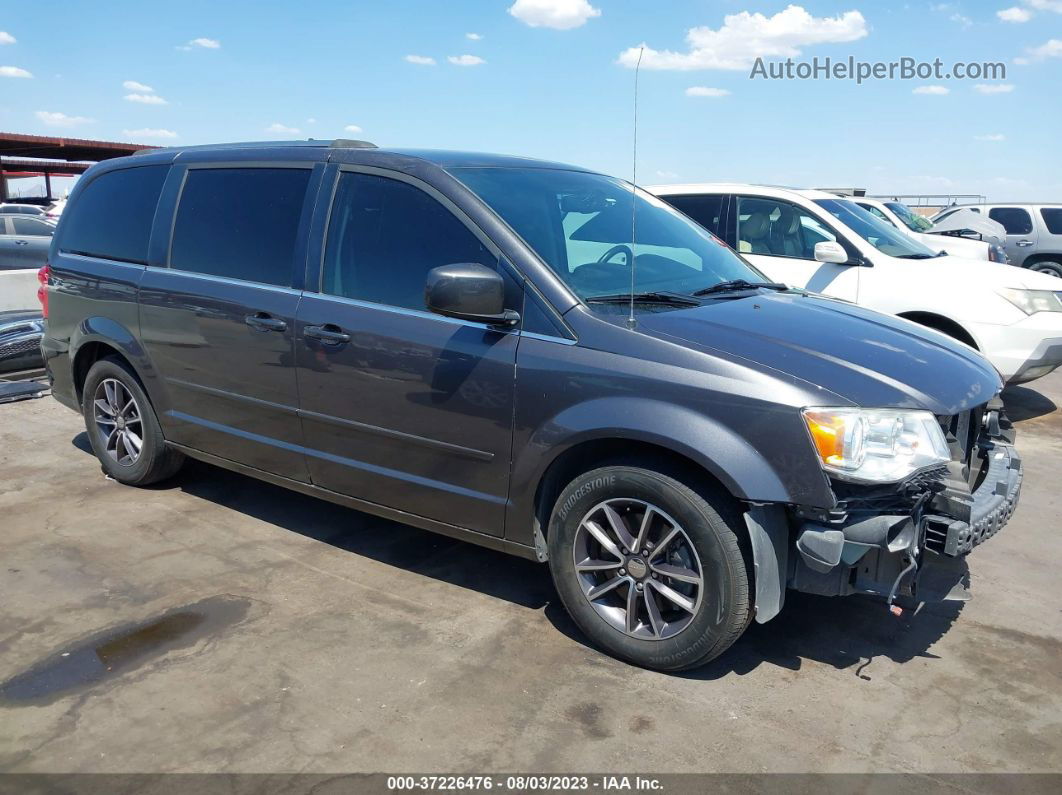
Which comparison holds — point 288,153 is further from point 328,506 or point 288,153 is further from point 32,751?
point 32,751

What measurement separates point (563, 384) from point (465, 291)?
1.65 feet

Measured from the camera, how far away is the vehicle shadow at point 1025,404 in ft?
24.3

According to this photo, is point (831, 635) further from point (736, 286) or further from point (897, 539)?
point (736, 286)

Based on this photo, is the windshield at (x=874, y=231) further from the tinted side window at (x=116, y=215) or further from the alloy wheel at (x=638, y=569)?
the tinted side window at (x=116, y=215)

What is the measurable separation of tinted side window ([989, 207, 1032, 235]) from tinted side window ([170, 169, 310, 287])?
17.0 metres

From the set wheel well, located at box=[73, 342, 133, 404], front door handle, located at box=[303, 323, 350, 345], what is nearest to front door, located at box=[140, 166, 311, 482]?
front door handle, located at box=[303, 323, 350, 345]

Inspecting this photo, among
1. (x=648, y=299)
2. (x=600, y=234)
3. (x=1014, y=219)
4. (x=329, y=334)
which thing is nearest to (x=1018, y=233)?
(x=1014, y=219)

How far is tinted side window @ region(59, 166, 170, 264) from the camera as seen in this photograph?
16.0ft

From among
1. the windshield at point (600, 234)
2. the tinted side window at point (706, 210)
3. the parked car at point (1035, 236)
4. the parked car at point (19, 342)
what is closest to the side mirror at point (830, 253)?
the tinted side window at point (706, 210)

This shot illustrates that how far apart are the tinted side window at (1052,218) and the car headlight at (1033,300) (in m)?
11.7

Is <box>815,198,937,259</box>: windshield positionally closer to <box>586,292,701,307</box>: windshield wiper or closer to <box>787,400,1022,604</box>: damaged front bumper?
<box>586,292,701,307</box>: windshield wiper

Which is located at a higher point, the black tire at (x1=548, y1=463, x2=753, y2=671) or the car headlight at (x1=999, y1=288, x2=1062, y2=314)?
the car headlight at (x1=999, y1=288, x2=1062, y2=314)

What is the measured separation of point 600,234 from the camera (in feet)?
13.1

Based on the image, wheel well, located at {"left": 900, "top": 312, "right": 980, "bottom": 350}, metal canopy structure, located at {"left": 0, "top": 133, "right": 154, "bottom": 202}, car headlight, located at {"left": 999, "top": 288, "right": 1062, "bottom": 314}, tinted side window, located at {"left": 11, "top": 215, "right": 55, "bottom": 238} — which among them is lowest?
wheel well, located at {"left": 900, "top": 312, "right": 980, "bottom": 350}
